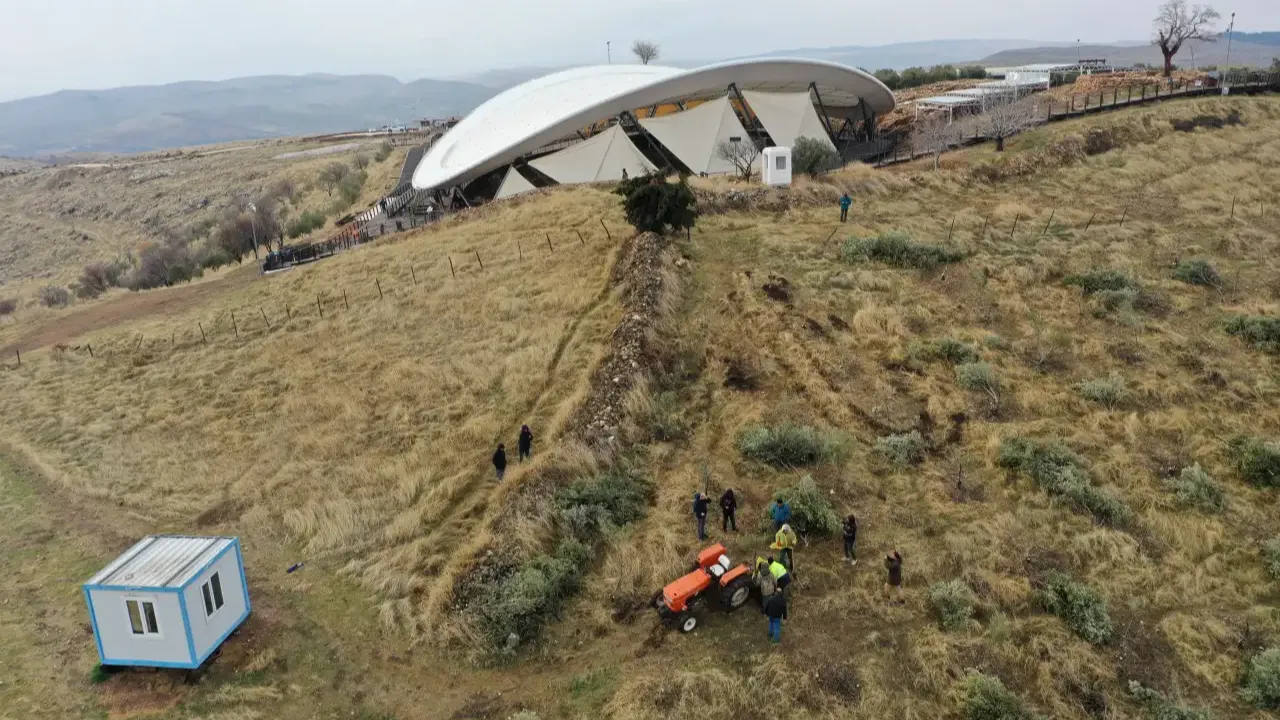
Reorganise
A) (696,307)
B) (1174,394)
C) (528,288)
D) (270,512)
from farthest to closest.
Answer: (528,288) → (696,307) → (1174,394) → (270,512)

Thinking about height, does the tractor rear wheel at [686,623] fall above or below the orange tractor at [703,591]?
below

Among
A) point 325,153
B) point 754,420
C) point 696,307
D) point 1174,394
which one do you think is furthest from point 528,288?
point 325,153

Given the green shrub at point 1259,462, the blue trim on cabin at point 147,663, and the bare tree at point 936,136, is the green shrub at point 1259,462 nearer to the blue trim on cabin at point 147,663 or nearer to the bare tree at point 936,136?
the blue trim on cabin at point 147,663

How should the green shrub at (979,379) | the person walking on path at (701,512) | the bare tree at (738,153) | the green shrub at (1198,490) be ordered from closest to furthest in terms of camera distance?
the person walking on path at (701,512) < the green shrub at (1198,490) < the green shrub at (979,379) < the bare tree at (738,153)

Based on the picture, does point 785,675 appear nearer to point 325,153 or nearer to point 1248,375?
point 1248,375

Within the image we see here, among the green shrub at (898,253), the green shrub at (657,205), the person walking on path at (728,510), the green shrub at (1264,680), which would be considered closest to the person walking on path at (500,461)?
the person walking on path at (728,510)

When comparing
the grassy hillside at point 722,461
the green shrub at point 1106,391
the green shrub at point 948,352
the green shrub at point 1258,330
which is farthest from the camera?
the green shrub at point 1258,330

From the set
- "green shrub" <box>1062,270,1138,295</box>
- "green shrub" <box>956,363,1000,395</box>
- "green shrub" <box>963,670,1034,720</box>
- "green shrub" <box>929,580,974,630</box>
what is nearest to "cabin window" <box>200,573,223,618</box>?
"green shrub" <box>963,670,1034,720</box>

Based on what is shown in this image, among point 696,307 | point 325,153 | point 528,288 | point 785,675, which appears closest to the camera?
point 785,675

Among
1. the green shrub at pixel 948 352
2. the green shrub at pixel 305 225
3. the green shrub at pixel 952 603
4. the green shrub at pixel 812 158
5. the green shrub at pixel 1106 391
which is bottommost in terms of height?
the green shrub at pixel 952 603
